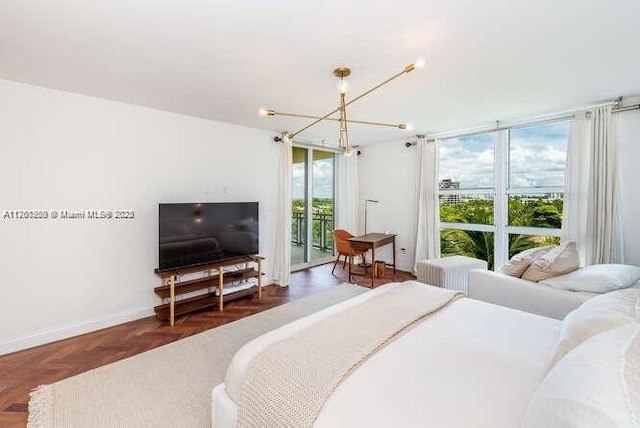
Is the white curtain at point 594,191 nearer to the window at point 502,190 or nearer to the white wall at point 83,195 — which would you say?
the window at point 502,190

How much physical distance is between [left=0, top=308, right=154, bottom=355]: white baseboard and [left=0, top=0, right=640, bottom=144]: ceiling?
2.30 m

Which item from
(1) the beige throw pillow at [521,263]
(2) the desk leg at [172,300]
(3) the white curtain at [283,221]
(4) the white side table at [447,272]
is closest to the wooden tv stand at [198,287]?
(2) the desk leg at [172,300]

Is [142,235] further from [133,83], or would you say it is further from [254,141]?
[254,141]

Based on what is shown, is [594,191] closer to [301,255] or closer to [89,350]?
[301,255]

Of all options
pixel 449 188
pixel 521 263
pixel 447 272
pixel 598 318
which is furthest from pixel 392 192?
pixel 598 318

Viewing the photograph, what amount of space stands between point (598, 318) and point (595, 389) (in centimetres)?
73

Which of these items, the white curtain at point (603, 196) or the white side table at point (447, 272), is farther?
the white side table at point (447, 272)

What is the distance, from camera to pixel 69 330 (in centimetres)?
284

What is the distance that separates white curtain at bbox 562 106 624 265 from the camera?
3.10 m

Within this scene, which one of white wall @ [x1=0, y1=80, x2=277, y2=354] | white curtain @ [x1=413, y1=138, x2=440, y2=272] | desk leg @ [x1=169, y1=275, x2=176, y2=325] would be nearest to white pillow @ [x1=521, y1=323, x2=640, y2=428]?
desk leg @ [x1=169, y1=275, x2=176, y2=325]

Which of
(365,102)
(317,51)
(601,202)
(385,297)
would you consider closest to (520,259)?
(601,202)

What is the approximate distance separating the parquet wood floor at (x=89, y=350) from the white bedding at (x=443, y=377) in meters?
1.63

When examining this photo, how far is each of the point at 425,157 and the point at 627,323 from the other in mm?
3881

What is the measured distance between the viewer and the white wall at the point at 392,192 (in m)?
5.14
